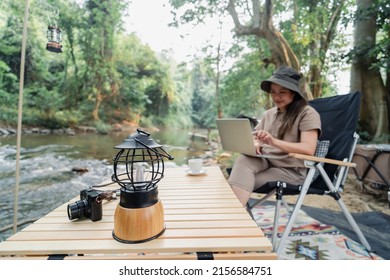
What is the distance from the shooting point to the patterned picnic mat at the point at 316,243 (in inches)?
45.1

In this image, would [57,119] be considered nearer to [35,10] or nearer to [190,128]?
[35,10]

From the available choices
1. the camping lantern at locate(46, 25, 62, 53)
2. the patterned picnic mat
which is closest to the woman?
the patterned picnic mat

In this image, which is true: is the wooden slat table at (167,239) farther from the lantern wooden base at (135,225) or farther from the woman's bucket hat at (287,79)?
the woman's bucket hat at (287,79)

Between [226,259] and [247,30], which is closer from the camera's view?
[226,259]

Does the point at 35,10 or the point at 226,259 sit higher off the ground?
the point at 35,10

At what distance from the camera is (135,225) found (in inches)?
22.2

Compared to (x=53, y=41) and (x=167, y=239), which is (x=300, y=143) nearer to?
(x=167, y=239)

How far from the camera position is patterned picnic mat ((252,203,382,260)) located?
1.14m

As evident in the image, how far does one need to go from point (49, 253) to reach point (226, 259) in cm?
42

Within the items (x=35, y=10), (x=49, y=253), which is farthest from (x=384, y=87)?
(x=35, y=10)

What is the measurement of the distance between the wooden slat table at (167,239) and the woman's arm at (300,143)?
1.58ft

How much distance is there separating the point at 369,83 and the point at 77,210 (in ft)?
11.1

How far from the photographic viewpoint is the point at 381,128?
2689mm
